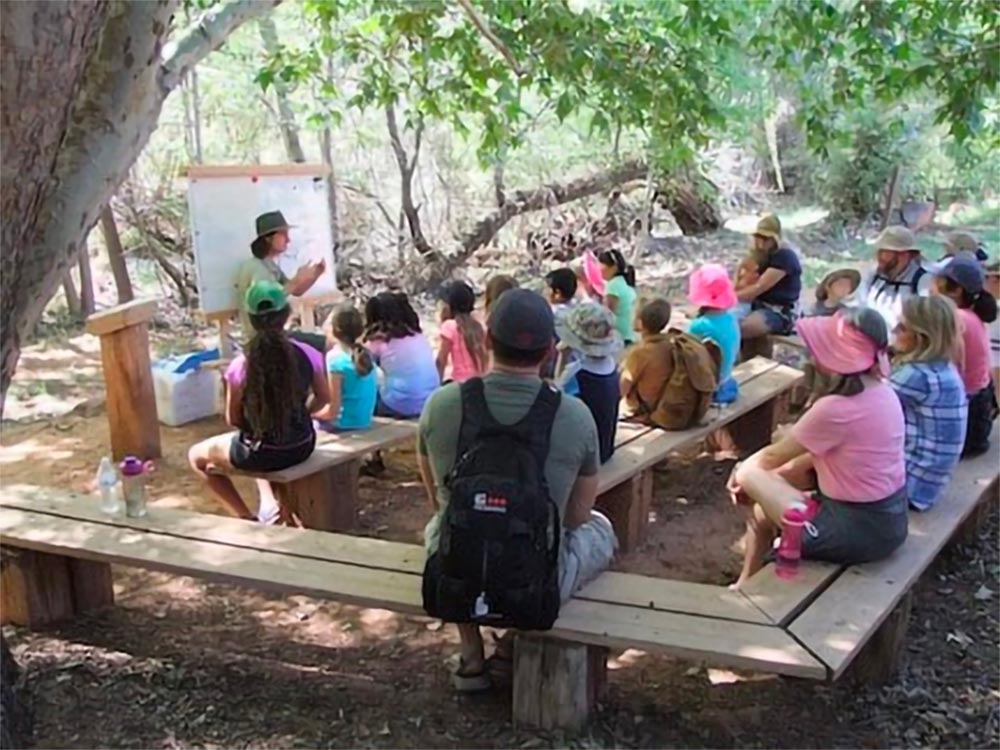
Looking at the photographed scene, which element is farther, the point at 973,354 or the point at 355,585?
the point at 973,354

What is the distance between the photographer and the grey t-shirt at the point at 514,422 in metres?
2.83

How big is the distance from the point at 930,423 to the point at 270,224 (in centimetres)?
414

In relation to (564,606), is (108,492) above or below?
above

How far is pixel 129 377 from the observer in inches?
215

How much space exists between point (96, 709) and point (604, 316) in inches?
95.6

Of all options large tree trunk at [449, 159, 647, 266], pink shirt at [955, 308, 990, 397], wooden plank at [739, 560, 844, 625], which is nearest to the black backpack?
wooden plank at [739, 560, 844, 625]

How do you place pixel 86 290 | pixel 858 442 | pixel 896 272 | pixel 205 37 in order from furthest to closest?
pixel 86 290 < pixel 896 272 < pixel 205 37 < pixel 858 442

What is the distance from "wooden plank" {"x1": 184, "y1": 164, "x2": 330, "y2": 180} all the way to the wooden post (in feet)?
4.10

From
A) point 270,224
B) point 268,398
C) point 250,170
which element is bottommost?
point 268,398

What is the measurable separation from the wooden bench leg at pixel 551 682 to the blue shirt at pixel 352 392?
81.3 inches

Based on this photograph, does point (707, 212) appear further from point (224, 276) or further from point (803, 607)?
point (803, 607)

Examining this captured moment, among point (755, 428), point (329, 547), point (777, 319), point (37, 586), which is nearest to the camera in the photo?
point (329, 547)

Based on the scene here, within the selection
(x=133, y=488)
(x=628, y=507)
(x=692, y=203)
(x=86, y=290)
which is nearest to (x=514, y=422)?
(x=133, y=488)

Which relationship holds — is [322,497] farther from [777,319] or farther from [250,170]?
[777,319]
